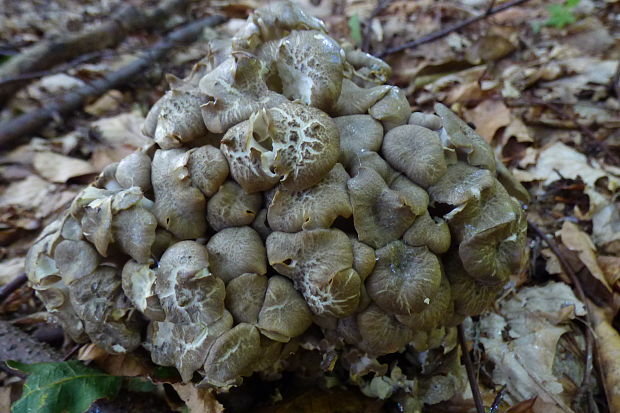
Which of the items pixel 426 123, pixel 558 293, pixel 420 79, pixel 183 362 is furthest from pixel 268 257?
pixel 420 79

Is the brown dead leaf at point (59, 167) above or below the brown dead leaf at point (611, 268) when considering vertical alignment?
above

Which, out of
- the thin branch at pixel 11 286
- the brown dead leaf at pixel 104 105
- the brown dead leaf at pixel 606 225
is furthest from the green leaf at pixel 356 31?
the thin branch at pixel 11 286

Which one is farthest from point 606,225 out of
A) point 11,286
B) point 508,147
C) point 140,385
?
point 11,286

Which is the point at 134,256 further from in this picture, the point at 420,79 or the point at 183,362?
the point at 420,79

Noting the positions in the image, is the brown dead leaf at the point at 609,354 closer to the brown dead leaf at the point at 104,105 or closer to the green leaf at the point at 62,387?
the green leaf at the point at 62,387

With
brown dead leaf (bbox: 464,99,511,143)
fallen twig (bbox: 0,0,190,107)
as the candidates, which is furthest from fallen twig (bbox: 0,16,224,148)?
brown dead leaf (bbox: 464,99,511,143)

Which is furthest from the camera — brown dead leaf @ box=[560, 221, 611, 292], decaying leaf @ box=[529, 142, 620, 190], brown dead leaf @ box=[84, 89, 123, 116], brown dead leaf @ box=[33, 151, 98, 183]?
brown dead leaf @ box=[84, 89, 123, 116]

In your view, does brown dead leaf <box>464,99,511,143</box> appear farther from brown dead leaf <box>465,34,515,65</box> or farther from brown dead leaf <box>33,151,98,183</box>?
brown dead leaf <box>33,151,98,183</box>

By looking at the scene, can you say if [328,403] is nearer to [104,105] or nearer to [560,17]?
[104,105]
